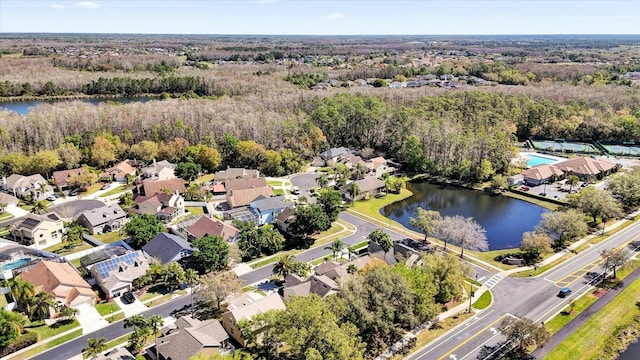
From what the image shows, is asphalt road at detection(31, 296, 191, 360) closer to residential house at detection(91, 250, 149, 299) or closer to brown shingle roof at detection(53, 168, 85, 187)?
residential house at detection(91, 250, 149, 299)

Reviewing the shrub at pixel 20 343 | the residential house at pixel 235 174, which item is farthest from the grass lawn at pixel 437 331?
the residential house at pixel 235 174

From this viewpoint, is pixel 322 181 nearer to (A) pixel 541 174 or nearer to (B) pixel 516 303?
(B) pixel 516 303

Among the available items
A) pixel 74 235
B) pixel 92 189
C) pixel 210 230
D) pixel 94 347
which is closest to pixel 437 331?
pixel 94 347

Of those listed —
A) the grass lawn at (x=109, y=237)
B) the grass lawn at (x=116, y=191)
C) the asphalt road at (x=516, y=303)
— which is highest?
the asphalt road at (x=516, y=303)

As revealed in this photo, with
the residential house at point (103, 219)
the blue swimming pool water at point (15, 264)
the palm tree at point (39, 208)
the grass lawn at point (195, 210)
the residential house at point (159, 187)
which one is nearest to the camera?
the blue swimming pool water at point (15, 264)

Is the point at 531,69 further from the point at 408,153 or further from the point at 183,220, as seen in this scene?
the point at 183,220

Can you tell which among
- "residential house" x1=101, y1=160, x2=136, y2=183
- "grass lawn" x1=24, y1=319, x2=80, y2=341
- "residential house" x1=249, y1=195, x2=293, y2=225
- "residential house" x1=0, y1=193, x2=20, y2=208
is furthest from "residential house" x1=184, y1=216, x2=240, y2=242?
"residential house" x1=0, y1=193, x2=20, y2=208

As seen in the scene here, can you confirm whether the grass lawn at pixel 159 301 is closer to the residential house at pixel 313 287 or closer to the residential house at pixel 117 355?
the residential house at pixel 117 355
